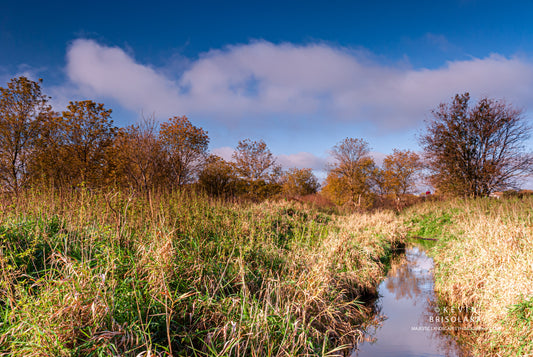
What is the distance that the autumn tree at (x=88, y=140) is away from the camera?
1777 cm

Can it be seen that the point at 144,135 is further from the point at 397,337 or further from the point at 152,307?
the point at 397,337

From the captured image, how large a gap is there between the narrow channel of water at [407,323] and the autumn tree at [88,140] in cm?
1714

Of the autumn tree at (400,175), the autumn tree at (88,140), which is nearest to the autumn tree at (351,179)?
the autumn tree at (400,175)

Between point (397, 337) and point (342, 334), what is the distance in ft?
3.33

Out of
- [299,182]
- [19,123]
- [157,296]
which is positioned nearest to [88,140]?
[19,123]

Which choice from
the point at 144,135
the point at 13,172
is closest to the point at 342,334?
the point at 144,135

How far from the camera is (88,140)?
61.7ft

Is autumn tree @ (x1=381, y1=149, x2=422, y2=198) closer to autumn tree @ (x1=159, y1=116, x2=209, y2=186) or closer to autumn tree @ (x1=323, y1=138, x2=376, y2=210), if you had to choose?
autumn tree @ (x1=323, y1=138, x2=376, y2=210)

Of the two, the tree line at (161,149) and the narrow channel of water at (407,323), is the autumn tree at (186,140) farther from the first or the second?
the narrow channel of water at (407,323)

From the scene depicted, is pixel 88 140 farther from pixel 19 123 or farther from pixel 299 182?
pixel 299 182

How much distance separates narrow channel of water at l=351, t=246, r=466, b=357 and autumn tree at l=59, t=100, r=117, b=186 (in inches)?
675

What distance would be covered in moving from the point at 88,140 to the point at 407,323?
20.1m

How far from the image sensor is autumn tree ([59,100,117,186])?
699 inches

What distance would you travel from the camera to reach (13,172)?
1299 centimetres
